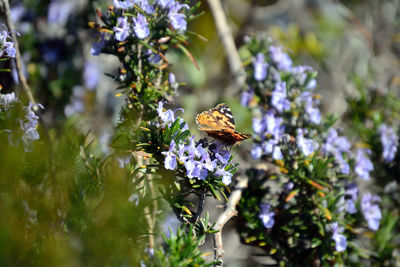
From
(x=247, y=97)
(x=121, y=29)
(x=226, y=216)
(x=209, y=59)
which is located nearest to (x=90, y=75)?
(x=209, y=59)

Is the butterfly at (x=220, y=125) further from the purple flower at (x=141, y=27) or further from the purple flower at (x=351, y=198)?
the purple flower at (x=351, y=198)

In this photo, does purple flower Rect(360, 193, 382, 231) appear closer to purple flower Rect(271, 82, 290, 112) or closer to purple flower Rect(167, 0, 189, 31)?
purple flower Rect(271, 82, 290, 112)

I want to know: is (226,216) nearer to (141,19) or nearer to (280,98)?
(280,98)

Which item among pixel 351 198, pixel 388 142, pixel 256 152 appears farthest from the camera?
pixel 388 142

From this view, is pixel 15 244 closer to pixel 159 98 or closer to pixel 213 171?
pixel 213 171

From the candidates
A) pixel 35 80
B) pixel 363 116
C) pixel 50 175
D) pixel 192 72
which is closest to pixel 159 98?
pixel 50 175

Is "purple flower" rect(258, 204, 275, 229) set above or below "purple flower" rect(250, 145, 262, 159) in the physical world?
below

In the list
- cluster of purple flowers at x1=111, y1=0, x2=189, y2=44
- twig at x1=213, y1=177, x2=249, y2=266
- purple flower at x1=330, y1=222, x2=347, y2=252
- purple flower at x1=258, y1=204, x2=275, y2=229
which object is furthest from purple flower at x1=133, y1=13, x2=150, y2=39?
purple flower at x1=330, y1=222, x2=347, y2=252
